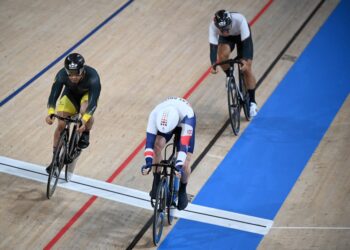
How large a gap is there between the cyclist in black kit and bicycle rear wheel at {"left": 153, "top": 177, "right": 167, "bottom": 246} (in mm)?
1084

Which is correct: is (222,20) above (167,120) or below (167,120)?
above

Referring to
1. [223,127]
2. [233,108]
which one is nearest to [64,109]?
[233,108]

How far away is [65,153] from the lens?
7.61m

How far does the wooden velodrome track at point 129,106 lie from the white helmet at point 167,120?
113cm

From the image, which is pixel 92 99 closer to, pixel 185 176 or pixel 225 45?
pixel 185 176

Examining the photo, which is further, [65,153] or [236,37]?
[236,37]

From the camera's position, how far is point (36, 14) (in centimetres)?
1127

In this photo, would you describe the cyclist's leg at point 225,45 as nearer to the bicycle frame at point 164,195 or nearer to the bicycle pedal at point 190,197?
the bicycle pedal at point 190,197

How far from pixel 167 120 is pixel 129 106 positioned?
254 centimetres

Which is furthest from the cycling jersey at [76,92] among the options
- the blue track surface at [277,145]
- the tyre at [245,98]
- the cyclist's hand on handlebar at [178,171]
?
the tyre at [245,98]

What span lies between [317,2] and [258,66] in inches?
88.1

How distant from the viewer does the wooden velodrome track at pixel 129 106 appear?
23.9 feet

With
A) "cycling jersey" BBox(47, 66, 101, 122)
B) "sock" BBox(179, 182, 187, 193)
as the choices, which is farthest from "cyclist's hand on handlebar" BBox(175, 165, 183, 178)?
"cycling jersey" BBox(47, 66, 101, 122)

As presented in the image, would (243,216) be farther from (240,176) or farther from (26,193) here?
(26,193)
